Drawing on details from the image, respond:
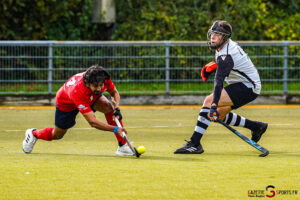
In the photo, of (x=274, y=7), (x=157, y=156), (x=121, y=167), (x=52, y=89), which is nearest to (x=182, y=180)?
(x=121, y=167)

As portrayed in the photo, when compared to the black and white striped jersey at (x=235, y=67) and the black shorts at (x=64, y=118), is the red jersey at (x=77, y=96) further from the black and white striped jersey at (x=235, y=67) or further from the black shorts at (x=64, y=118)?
the black and white striped jersey at (x=235, y=67)

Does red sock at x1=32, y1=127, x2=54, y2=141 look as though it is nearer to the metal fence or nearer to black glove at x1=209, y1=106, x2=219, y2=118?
black glove at x1=209, y1=106, x2=219, y2=118

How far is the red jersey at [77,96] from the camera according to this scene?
8.80m

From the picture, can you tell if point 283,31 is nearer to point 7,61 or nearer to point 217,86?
point 7,61

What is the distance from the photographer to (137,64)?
1914 centimetres

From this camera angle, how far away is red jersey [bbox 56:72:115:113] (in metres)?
8.80

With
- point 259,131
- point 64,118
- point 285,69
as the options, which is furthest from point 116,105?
point 285,69

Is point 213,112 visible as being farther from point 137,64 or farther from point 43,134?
point 137,64

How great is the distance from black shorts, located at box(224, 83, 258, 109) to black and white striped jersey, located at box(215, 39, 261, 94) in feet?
0.17

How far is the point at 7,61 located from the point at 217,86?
10.5m

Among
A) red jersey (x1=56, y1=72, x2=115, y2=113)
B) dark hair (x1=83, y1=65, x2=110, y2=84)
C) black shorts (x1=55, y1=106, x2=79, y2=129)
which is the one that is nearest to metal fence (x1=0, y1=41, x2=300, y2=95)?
black shorts (x1=55, y1=106, x2=79, y2=129)

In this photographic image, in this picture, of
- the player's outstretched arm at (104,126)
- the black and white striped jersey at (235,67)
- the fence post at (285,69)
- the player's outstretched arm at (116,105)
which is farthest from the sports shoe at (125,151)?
the fence post at (285,69)

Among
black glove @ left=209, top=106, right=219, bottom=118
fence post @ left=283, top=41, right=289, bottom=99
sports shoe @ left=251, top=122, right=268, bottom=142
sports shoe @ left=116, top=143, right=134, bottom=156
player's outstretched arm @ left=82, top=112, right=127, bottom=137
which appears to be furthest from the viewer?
fence post @ left=283, top=41, right=289, bottom=99

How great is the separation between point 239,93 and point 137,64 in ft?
32.4
